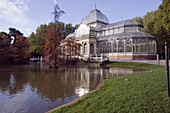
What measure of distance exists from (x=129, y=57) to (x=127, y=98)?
29.8 m

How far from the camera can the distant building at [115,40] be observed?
33.8 metres

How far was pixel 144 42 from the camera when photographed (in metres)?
33.7

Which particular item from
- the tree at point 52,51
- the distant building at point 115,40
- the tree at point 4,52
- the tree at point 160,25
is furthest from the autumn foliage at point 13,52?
the tree at point 160,25

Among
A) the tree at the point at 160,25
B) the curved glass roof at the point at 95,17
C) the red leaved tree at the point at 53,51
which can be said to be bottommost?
the red leaved tree at the point at 53,51

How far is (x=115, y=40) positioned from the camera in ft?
123

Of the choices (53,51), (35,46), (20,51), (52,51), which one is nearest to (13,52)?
(20,51)

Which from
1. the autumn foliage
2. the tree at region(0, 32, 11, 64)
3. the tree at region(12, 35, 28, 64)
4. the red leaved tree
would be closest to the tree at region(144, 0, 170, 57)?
the red leaved tree

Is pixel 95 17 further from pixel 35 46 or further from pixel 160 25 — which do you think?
pixel 160 25

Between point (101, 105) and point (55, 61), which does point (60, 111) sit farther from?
point (55, 61)

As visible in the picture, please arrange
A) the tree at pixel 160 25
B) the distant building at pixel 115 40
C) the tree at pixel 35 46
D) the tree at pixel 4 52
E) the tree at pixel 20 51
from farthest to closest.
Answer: the tree at pixel 35 46
the tree at pixel 20 51
the tree at pixel 4 52
the distant building at pixel 115 40
the tree at pixel 160 25

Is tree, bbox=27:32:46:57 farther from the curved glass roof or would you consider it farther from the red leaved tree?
the red leaved tree

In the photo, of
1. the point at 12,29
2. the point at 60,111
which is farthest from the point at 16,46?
the point at 60,111

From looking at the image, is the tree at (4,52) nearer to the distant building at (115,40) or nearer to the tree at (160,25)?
the distant building at (115,40)

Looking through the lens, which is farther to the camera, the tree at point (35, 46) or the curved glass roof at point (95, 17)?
the tree at point (35, 46)
